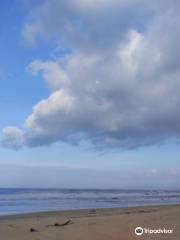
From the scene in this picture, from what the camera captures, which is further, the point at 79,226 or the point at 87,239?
the point at 79,226

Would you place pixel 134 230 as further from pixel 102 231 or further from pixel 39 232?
pixel 39 232

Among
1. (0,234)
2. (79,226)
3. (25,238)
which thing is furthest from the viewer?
(79,226)

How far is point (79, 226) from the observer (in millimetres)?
13273

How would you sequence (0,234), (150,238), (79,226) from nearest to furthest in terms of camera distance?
(150,238) → (0,234) → (79,226)

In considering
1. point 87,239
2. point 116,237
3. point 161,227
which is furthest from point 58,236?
point 161,227

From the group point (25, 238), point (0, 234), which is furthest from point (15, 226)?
point (25, 238)

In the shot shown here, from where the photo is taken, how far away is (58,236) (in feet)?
36.6

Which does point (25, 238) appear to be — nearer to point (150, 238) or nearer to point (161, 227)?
point (150, 238)

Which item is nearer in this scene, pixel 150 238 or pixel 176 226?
pixel 150 238

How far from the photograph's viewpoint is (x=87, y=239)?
35.3 ft

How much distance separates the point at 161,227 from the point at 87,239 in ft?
9.54

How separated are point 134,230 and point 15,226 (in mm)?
4538

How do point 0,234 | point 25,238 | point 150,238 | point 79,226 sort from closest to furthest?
point 150,238 → point 25,238 → point 0,234 → point 79,226

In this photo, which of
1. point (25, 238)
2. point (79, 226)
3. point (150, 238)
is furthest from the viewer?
point (79, 226)
